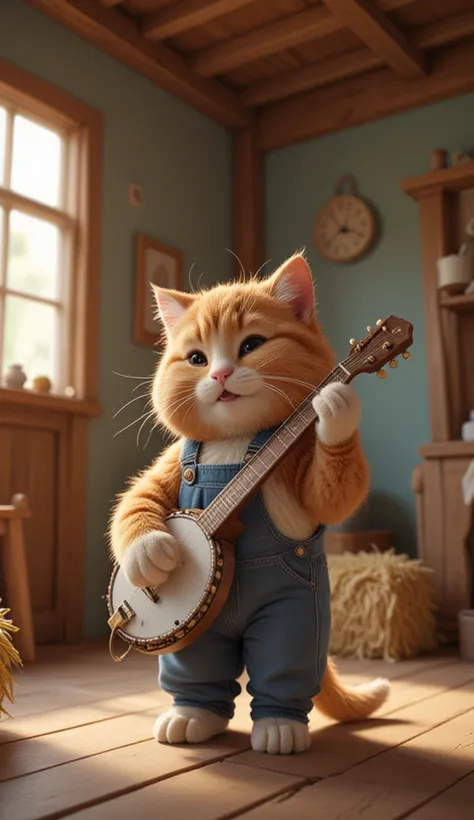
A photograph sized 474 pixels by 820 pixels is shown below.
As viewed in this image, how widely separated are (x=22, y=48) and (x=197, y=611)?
225 cm

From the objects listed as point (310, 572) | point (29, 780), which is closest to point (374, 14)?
point (310, 572)

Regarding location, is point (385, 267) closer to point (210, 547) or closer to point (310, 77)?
point (310, 77)

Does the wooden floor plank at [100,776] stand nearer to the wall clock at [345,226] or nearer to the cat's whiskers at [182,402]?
the cat's whiskers at [182,402]

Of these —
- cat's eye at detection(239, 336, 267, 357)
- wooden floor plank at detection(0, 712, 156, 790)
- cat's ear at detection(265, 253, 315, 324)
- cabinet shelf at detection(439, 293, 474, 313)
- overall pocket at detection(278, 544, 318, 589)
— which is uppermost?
cabinet shelf at detection(439, 293, 474, 313)

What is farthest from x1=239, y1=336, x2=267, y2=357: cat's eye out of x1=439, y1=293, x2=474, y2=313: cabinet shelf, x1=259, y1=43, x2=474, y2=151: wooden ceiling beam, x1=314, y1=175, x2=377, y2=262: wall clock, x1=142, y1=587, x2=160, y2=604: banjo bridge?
x1=259, y1=43, x2=474, y2=151: wooden ceiling beam

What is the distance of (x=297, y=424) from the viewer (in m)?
1.05

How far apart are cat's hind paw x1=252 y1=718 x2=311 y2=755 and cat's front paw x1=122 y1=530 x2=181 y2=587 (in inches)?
9.6

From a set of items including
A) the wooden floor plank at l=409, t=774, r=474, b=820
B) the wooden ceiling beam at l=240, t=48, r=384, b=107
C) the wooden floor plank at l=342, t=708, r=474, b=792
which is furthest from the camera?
the wooden ceiling beam at l=240, t=48, r=384, b=107

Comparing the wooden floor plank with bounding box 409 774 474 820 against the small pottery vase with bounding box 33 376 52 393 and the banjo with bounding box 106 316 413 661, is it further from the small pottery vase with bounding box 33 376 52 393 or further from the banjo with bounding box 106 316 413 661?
the small pottery vase with bounding box 33 376 52 393

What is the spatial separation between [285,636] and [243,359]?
0.40 meters

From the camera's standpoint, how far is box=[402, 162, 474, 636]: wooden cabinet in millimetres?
2408

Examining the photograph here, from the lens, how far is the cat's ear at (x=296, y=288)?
1191mm

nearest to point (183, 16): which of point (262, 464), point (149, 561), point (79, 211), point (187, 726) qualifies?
point (79, 211)

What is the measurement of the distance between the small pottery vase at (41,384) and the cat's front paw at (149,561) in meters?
1.58
